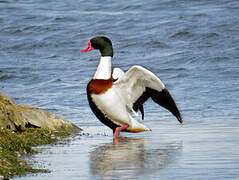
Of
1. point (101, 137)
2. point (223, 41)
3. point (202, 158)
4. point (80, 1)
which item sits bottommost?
point (80, 1)

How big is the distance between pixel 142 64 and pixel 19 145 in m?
9.90

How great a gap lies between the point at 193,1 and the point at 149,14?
2402 mm

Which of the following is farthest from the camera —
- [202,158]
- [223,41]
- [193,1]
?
[193,1]

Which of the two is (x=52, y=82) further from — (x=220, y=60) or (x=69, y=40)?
(x=69, y=40)

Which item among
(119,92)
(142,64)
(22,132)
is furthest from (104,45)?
(142,64)

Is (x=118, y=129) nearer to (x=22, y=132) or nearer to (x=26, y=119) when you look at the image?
(x=26, y=119)

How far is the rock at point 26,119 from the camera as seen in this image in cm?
818

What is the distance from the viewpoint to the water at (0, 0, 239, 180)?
6910mm

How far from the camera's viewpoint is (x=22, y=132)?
27.7 feet

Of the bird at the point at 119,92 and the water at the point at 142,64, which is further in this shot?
the bird at the point at 119,92

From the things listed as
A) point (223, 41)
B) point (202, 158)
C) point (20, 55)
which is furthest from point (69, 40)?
point (202, 158)

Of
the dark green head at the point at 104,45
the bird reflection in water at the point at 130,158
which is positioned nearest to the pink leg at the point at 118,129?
the bird reflection in water at the point at 130,158

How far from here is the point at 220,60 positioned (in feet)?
54.2

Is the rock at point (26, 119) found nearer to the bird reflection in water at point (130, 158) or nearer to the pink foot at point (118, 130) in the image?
the pink foot at point (118, 130)
